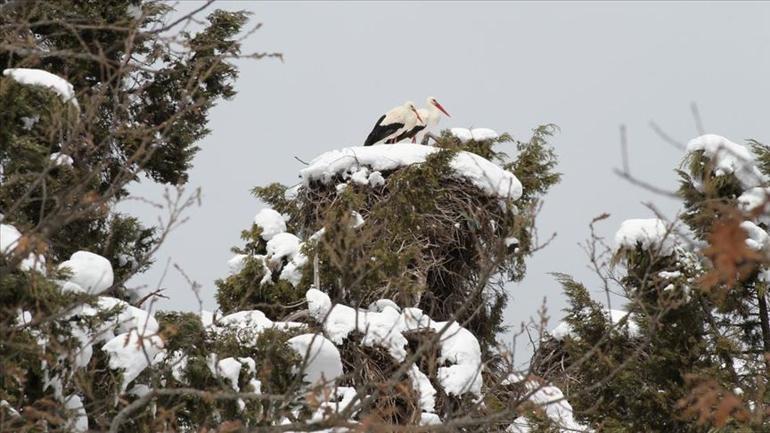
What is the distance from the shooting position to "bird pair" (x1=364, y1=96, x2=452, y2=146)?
531 inches

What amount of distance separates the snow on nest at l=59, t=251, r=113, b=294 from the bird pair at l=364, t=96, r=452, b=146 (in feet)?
25.4

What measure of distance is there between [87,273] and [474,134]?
23.6ft

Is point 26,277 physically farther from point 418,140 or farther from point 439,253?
point 418,140

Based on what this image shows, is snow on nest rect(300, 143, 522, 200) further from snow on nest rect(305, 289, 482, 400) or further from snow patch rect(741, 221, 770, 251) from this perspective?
snow on nest rect(305, 289, 482, 400)

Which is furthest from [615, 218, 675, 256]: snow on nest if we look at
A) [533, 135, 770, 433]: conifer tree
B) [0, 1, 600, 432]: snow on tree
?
[0, 1, 600, 432]: snow on tree

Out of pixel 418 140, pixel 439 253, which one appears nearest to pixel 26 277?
pixel 439 253

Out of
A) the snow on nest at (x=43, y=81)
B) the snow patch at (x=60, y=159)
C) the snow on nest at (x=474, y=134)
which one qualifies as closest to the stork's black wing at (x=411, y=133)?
the snow on nest at (x=474, y=134)

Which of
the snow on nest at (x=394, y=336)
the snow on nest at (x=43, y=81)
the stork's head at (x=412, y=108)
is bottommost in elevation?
the snow on nest at (x=394, y=336)

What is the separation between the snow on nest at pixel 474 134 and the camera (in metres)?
12.5

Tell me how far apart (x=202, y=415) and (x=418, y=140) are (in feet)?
27.0

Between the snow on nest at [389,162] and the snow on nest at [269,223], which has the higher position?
the snow on nest at [389,162]

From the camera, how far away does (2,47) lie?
156 inches

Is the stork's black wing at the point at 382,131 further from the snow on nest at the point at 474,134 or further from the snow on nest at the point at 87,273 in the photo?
the snow on nest at the point at 87,273

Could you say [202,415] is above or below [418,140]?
below
